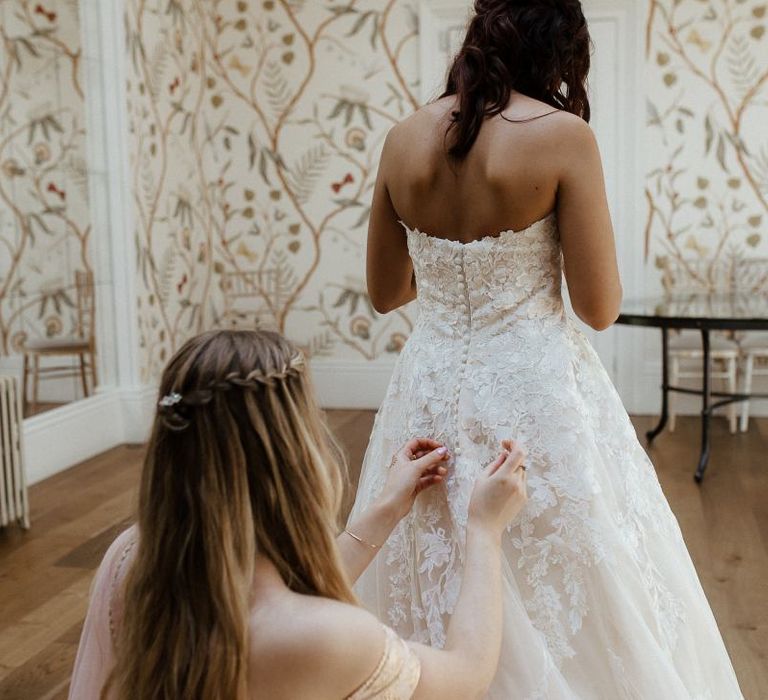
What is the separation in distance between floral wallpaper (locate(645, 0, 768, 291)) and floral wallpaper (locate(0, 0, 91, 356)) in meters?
3.11

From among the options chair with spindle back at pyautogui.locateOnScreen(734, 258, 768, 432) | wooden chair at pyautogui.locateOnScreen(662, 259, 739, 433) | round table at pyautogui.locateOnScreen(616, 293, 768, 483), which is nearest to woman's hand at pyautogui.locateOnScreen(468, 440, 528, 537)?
round table at pyautogui.locateOnScreen(616, 293, 768, 483)

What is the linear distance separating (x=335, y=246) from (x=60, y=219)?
6.22 feet

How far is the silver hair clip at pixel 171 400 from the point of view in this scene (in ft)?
3.49

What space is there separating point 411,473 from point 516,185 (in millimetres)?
492

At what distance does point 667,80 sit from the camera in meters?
5.47

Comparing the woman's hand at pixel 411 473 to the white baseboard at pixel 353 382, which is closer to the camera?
the woman's hand at pixel 411 473

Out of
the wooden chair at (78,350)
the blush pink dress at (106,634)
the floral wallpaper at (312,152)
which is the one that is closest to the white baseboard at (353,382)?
the floral wallpaper at (312,152)

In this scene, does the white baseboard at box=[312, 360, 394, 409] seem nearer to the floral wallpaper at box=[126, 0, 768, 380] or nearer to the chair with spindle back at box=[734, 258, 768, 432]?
the floral wallpaper at box=[126, 0, 768, 380]

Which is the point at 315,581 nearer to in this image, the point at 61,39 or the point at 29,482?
the point at 29,482

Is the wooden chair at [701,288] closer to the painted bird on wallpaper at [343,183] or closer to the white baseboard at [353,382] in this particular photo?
the white baseboard at [353,382]

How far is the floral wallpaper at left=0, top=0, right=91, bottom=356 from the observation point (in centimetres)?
413

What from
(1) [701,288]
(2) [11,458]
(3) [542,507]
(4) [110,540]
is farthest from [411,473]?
(1) [701,288]

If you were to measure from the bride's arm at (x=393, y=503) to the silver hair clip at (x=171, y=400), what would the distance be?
44cm

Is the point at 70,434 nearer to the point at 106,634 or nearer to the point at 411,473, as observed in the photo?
the point at 411,473
